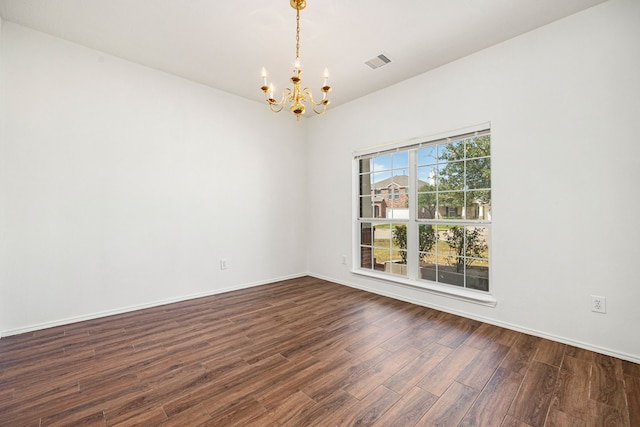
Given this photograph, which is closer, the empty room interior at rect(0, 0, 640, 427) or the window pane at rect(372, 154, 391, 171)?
the empty room interior at rect(0, 0, 640, 427)

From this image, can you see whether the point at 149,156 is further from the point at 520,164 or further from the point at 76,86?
the point at 520,164

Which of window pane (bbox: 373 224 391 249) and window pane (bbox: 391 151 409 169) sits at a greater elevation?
window pane (bbox: 391 151 409 169)

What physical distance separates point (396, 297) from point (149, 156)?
3601 mm

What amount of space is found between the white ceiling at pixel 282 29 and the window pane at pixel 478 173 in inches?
46.6

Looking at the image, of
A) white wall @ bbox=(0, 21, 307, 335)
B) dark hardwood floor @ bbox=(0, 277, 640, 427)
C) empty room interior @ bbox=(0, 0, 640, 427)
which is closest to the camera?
dark hardwood floor @ bbox=(0, 277, 640, 427)

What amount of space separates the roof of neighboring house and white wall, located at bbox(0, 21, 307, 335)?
1788mm

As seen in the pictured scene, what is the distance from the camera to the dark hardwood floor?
5.25 ft

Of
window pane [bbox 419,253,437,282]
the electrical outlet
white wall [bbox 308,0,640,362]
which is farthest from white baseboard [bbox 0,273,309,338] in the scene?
the electrical outlet

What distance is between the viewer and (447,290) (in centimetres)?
320

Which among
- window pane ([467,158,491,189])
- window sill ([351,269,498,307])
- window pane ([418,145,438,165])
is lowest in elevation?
window sill ([351,269,498,307])

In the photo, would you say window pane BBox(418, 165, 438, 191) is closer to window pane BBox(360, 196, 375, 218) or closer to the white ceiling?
window pane BBox(360, 196, 375, 218)

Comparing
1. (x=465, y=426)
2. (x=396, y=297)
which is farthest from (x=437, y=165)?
(x=465, y=426)

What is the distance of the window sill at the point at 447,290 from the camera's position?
291 cm

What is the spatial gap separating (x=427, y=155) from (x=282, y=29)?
7.12ft
